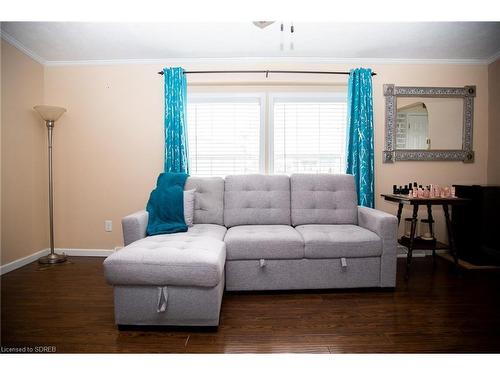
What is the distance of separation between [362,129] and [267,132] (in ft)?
3.69

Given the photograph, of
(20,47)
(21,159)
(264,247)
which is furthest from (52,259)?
(264,247)

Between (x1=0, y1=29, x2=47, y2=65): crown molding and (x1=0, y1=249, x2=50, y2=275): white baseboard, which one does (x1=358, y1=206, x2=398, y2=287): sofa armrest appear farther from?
(x1=0, y1=29, x2=47, y2=65): crown molding

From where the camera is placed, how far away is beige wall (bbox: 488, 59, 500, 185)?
331 cm

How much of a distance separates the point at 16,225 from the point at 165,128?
1918mm

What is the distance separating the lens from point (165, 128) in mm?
3283

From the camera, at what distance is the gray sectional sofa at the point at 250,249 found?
1751 mm

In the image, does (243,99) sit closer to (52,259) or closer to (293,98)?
(293,98)

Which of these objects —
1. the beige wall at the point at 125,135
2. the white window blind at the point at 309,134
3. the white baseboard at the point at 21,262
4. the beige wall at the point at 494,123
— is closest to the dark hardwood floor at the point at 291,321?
the white baseboard at the point at 21,262

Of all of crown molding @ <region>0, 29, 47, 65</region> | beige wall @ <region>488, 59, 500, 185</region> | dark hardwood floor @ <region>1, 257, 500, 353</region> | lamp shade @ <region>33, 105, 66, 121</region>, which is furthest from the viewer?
beige wall @ <region>488, 59, 500, 185</region>

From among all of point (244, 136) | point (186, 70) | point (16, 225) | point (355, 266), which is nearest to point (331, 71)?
point (244, 136)

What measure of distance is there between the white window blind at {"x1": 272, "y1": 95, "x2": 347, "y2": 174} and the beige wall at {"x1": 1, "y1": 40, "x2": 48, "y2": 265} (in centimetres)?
287

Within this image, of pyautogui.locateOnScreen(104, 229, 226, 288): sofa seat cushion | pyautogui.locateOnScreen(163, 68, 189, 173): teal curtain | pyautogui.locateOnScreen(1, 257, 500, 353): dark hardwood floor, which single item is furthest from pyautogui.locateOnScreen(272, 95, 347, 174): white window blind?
pyautogui.locateOnScreen(104, 229, 226, 288): sofa seat cushion

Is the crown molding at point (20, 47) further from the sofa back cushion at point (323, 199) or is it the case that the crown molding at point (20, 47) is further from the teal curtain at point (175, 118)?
the sofa back cushion at point (323, 199)
